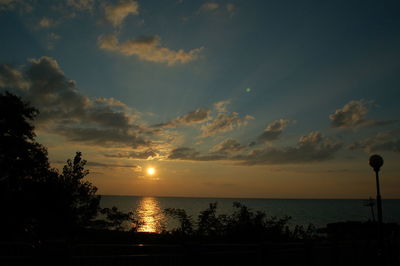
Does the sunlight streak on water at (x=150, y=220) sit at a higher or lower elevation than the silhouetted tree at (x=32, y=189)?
lower

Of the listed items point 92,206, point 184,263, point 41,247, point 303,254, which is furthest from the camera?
point 92,206

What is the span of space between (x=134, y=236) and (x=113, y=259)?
831cm

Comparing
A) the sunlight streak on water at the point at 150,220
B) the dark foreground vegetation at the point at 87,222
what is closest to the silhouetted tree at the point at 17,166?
the dark foreground vegetation at the point at 87,222

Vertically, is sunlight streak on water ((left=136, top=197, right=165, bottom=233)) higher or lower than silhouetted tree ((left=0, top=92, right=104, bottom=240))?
lower

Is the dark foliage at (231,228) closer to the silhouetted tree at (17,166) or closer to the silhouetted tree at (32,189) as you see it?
the silhouetted tree at (32,189)

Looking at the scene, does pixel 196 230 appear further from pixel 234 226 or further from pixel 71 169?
pixel 71 169

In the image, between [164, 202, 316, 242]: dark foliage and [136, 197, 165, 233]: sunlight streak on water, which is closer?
[164, 202, 316, 242]: dark foliage

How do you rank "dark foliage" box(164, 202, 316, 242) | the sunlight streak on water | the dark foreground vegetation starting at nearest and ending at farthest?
the dark foreground vegetation < "dark foliage" box(164, 202, 316, 242) < the sunlight streak on water

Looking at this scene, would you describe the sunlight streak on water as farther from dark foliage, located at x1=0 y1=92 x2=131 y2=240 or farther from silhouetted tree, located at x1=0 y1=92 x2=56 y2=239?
silhouetted tree, located at x1=0 y1=92 x2=56 y2=239

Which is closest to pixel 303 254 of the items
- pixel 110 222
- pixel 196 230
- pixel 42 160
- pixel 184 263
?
pixel 184 263

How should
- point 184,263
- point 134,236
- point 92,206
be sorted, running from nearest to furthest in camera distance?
point 184,263 → point 134,236 → point 92,206

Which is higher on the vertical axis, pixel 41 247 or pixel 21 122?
pixel 21 122

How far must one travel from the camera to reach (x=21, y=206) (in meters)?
17.9

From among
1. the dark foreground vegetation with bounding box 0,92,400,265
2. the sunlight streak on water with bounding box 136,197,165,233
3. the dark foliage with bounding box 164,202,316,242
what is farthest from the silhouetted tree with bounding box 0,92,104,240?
the dark foliage with bounding box 164,202,316,242
